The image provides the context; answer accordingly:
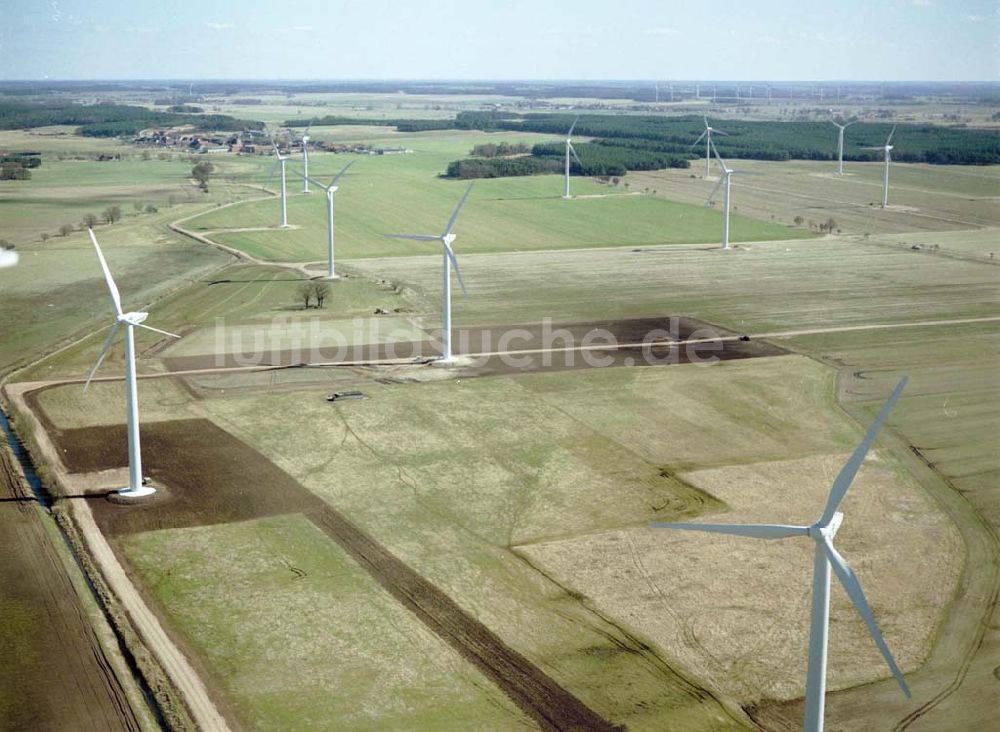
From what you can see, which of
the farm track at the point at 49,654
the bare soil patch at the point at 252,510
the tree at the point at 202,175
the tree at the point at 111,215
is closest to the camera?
the farm track at the point at 49,654

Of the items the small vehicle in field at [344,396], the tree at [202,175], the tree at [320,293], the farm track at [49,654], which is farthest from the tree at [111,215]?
the farm track at [49,654]

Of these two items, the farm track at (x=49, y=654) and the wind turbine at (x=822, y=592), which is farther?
the farm track at (x=49, y=654)

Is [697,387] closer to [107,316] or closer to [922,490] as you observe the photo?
[922,490]

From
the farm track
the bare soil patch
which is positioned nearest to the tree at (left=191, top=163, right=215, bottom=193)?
the bare soil patch

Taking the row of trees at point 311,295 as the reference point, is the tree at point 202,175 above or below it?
above

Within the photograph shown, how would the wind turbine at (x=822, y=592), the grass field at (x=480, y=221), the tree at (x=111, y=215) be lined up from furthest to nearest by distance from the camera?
the tree at (x=111, y=215)
the grass field at (x=480, y=221)
the wind turbine at (x=822, y=592)

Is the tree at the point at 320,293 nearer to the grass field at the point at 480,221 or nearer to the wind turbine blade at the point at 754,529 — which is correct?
the grass field at the point at 480,221

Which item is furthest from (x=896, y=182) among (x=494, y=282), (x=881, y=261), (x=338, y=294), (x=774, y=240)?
(x=338, y=294)
